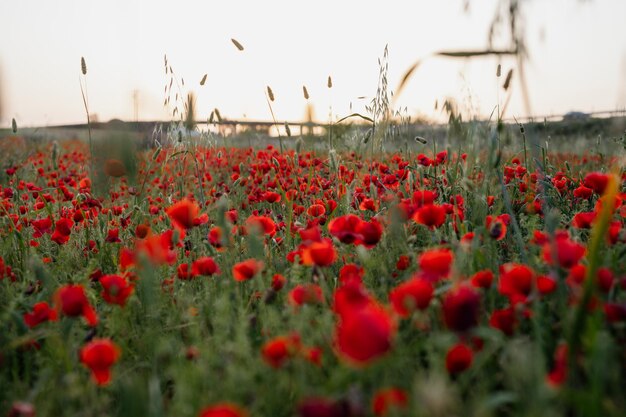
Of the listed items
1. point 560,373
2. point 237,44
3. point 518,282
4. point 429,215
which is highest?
point 237,44

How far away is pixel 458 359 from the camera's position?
110cm

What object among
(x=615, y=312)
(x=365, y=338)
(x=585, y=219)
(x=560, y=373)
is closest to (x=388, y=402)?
(x=365, y=338)

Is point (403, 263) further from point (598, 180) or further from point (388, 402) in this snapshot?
point (388, 402)

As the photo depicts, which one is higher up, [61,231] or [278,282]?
[61,231]

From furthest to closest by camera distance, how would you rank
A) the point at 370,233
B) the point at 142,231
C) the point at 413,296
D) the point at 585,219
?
the point at 142,231
the point at 585,219
the point at 370,233
the point at 413,296

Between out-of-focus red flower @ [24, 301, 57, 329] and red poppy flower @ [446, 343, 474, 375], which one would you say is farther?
out-of-focus red flower @ [24, 301, 57, 329]

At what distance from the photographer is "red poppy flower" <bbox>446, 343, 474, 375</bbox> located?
3.59ft

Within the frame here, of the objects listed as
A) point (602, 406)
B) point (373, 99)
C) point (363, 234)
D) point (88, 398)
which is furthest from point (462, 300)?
point (373, 99)

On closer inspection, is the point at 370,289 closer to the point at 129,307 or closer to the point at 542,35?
the point at 129,307

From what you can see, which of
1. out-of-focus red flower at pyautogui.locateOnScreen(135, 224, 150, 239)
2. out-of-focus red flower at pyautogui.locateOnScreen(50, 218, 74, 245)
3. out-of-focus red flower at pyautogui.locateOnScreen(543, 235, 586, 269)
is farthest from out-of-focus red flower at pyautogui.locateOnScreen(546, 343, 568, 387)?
out-of-focus red flower at pyautogui.locateOnScreen(50, 218, 74, 245)

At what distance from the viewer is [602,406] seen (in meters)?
1.08

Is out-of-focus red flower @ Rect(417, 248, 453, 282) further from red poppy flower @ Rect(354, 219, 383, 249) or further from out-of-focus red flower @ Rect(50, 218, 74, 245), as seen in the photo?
out-of-focus red flower @ Rect(50, 218, 74, 245)

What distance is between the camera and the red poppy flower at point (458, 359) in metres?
1.09

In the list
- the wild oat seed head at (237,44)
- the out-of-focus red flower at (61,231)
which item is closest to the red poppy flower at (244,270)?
the out-of-focus red flower at (61,231)
